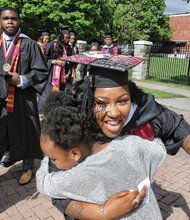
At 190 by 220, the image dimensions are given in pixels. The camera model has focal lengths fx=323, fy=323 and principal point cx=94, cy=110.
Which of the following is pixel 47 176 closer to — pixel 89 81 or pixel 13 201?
pixel 89 81

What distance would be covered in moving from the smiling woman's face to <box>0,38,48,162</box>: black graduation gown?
2.26 meters

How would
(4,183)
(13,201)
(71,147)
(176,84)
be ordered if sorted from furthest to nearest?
1. (176,84)
2. (4,183)
3. (13,201)
4. (71,147)

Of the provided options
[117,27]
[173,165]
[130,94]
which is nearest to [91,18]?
[117,27]

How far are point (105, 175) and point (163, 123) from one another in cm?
54

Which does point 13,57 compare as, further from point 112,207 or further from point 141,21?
point 141,21

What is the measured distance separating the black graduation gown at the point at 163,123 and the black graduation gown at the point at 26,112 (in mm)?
2186

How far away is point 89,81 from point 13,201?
8.00ft

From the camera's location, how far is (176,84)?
1361 centimetres

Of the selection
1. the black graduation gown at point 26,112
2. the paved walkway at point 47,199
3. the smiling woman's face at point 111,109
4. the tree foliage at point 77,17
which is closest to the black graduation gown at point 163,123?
the smiling woman's face at point 111,109

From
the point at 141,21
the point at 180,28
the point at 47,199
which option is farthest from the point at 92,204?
the point at 180,28

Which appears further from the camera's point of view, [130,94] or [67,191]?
[130,94]

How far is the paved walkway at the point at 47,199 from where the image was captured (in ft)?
11.1

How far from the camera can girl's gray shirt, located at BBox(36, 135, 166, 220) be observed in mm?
1571

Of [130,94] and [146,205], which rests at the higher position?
[130,94]
